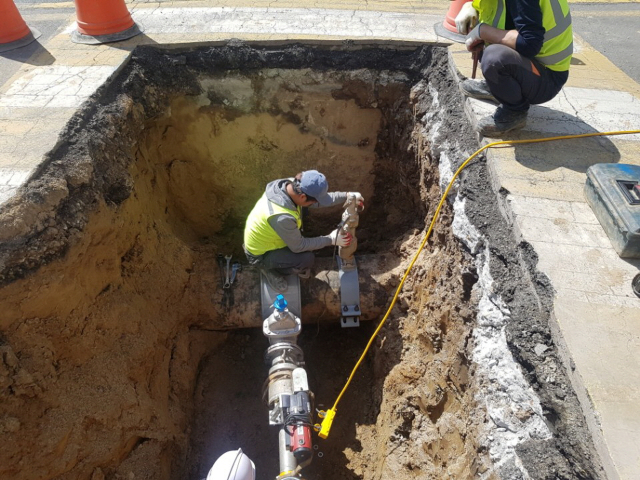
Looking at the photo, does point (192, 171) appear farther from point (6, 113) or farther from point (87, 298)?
point (87, 298)

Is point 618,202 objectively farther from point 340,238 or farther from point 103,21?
point 103,21

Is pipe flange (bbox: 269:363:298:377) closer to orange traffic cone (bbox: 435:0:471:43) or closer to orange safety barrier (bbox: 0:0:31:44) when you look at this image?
orange traffic cone (bbox: 435:0:471:43)

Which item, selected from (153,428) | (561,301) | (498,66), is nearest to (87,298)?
(153,428)

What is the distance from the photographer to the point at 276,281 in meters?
4.20

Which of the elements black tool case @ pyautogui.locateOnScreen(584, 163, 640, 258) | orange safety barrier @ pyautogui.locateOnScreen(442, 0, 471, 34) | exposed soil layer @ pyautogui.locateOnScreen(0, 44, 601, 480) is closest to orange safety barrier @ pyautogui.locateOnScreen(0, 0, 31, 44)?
exposed soil layer @ pyautogui.locateOnScreen(0, 44, 601, 480)

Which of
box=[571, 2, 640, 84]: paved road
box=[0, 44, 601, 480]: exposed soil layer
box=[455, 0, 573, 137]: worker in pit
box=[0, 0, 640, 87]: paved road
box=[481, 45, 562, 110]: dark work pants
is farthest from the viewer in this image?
box=[571, 2, 640, 84]: paved road

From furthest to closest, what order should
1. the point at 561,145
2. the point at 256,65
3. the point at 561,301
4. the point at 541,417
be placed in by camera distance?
the point at 256,65 < the point at 561,145 < the point at 561,301 < the point at 541,417

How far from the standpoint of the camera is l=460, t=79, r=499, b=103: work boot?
3971 millimetres

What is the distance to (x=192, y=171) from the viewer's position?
Result: 518 centimetres

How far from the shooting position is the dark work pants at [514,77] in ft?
10.7

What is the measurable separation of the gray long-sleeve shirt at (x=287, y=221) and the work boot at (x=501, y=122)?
128cm

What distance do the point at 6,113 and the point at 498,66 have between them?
13.5 feet

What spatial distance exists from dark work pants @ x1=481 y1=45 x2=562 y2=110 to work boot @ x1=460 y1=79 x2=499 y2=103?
0.50 metres

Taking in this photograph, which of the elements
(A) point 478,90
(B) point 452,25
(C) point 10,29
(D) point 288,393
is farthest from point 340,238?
(C) point 10,29
